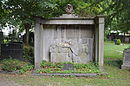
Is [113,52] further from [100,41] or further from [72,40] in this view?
[100,41]

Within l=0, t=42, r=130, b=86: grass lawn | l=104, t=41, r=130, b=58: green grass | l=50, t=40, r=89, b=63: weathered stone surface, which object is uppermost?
l=50, t=40, r=89, b=63: weathered stone surface

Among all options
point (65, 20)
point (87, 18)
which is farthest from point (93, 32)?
point (65, 20)

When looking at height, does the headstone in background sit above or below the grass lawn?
above

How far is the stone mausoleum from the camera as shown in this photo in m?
8.69

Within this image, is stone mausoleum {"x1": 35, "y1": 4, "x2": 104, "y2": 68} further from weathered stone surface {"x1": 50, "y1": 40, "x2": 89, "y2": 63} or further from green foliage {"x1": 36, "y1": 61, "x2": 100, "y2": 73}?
green foliage {"x1": 36, "y1": 61, "x2": 100, "y2": 73}

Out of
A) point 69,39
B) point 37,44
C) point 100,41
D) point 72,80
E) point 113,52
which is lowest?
point 72,80

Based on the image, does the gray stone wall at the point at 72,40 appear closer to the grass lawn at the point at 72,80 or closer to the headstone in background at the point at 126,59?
the headstone in background at the point at 126,59

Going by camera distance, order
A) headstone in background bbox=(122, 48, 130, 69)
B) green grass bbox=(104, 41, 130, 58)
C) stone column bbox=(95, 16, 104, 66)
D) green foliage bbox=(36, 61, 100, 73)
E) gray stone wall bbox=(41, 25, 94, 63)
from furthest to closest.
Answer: green grass bbox=(104, 41, 130, 58) < gray stone wall bbox=(41, 25, 94, 63) < headstone in background bbox=(122, 48, 130, 69) < stone column bbox=(95, 16, 104, 66) < green foliage bbox=(36, 61, 100, 73)

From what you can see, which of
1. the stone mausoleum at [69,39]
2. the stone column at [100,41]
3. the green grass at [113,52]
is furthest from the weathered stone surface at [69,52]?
the green grass at [113,52]

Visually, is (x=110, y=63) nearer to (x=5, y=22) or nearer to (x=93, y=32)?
(x=93, y=32)

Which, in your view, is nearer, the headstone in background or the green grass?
the headstone in background

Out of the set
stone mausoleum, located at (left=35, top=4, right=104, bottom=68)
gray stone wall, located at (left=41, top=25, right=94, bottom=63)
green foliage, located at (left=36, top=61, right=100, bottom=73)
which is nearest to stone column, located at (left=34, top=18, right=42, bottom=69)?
stone mausoleum, located at (left=35, top=4, right=104, bottom=68)

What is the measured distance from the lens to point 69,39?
939 centimetres

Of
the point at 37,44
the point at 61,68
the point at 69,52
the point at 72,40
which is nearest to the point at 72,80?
the point at 61,68
